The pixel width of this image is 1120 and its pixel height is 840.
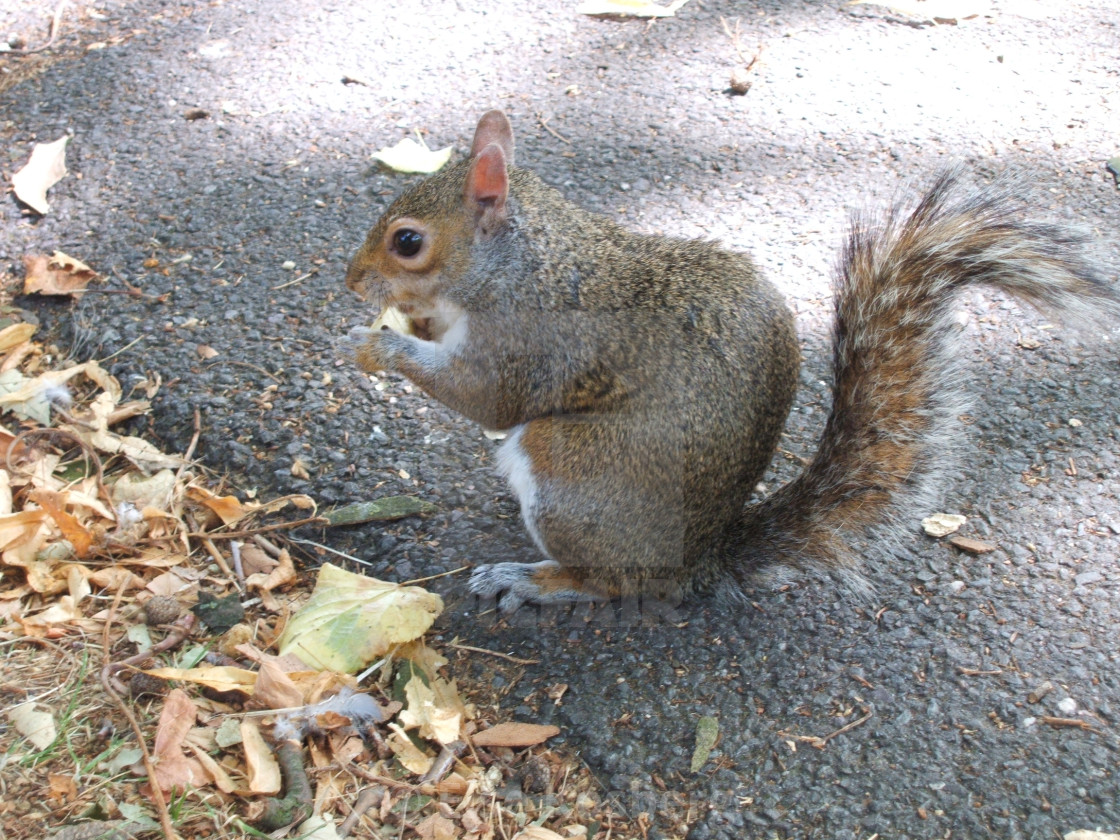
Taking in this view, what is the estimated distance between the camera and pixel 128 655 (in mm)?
1610

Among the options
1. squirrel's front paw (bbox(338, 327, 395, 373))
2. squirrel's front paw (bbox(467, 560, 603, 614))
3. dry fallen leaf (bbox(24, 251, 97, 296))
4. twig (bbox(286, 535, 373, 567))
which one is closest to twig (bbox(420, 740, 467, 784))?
squirrel's front paw (bbox(467, 560, 603, 614))

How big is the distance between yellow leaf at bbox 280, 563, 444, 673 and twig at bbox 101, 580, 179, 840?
243 mm

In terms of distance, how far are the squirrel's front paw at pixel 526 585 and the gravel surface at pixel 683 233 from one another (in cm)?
5

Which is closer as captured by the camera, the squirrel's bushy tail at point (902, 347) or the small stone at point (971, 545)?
the squirrel's bushy tail at point (902, 347)

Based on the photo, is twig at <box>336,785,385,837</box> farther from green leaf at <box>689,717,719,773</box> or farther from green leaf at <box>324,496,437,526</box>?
green leaf at <box>324,496,437,526</box>

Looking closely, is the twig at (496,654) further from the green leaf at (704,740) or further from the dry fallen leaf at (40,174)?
the dry fallen leaf at (40,174)

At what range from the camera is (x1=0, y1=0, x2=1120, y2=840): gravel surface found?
1.49 m

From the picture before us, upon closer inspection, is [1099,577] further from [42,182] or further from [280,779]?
[42,182]

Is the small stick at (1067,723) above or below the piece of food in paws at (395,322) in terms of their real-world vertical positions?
below

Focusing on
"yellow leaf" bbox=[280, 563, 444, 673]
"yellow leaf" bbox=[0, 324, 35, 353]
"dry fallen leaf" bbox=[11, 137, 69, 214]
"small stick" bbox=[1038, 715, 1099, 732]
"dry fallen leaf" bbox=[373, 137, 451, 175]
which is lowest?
"yellow leaf" bbox=[280, 563, 444, 673]

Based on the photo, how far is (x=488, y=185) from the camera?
1688 mm

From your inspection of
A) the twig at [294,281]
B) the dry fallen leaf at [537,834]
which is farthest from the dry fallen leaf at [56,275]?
the dry fallen leaf at [537,834]

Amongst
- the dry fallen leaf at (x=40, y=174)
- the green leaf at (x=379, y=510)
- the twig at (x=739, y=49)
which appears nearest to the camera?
the green leaf at (x=379, y=510)

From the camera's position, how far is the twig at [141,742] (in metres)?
1.30
